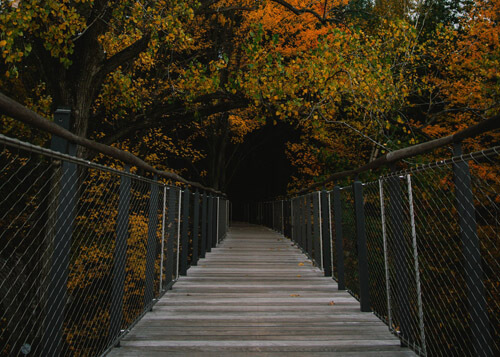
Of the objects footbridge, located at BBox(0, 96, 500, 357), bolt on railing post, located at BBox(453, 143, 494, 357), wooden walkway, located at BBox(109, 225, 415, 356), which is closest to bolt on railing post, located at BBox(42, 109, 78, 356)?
footbridge, located at BBox(0, 96, 500, 357)

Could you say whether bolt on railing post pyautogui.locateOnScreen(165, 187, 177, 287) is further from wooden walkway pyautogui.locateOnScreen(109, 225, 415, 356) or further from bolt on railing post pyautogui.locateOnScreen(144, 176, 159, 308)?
bolt on railing post pyautogui.locateOnScreen(144, 176, 159, 308)

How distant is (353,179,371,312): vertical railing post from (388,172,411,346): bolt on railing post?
25.9 inches

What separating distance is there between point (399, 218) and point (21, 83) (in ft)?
34.9

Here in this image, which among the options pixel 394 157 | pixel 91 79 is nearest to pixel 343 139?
pixel 91 79

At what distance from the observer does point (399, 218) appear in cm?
285

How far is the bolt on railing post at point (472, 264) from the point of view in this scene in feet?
6.51

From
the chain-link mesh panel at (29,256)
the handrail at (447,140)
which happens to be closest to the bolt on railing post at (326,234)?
the handrail at (447,140)

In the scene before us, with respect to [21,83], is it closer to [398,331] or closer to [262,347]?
[262,347]

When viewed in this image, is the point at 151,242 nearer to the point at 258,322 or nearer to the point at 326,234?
the point at 258,322

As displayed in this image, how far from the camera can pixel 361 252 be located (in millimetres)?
3656

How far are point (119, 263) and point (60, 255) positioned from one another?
2.84ft

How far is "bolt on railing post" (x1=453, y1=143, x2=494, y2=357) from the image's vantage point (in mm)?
1985

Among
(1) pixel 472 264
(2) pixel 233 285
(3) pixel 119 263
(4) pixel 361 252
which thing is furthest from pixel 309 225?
(1) pixel 472 264

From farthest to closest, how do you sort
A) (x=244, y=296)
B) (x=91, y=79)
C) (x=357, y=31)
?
(x=357, y=31), (x=91, y=79), (x=244, y=296)
